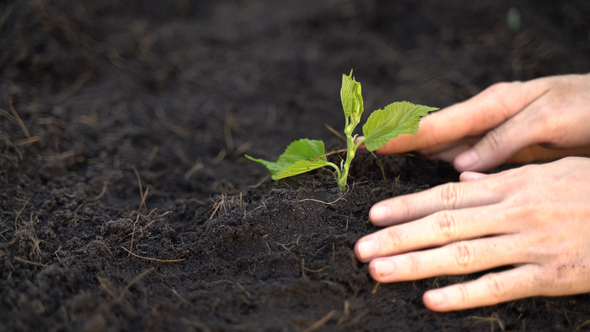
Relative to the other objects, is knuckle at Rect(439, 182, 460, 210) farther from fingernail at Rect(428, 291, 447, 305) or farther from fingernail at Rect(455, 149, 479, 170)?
fingernail at Rect(455, 149, 479, 170)

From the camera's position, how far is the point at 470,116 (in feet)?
6.42

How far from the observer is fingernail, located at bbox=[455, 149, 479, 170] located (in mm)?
1980

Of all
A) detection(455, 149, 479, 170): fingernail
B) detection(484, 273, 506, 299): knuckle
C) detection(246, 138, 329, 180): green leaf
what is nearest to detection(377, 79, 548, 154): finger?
detection(455, 149, 479, 170): fingernail

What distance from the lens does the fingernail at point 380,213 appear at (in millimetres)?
1564

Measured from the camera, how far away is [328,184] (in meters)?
1.81

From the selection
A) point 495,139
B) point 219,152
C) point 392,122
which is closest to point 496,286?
point 392,122

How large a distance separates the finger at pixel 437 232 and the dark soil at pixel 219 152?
94 mm

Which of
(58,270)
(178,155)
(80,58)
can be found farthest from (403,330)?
(80,58)

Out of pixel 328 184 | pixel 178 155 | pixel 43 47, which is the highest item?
pixel 43 47

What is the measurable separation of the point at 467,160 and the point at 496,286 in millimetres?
781

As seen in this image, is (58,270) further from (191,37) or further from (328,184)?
(191,37)

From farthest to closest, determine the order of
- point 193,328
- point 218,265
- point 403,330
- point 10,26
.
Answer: point 10,26 → point 218,265 → point 403,330 → point 193,328

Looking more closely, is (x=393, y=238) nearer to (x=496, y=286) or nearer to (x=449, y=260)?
(x=449, y=260)

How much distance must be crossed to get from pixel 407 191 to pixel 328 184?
363 millimetres
